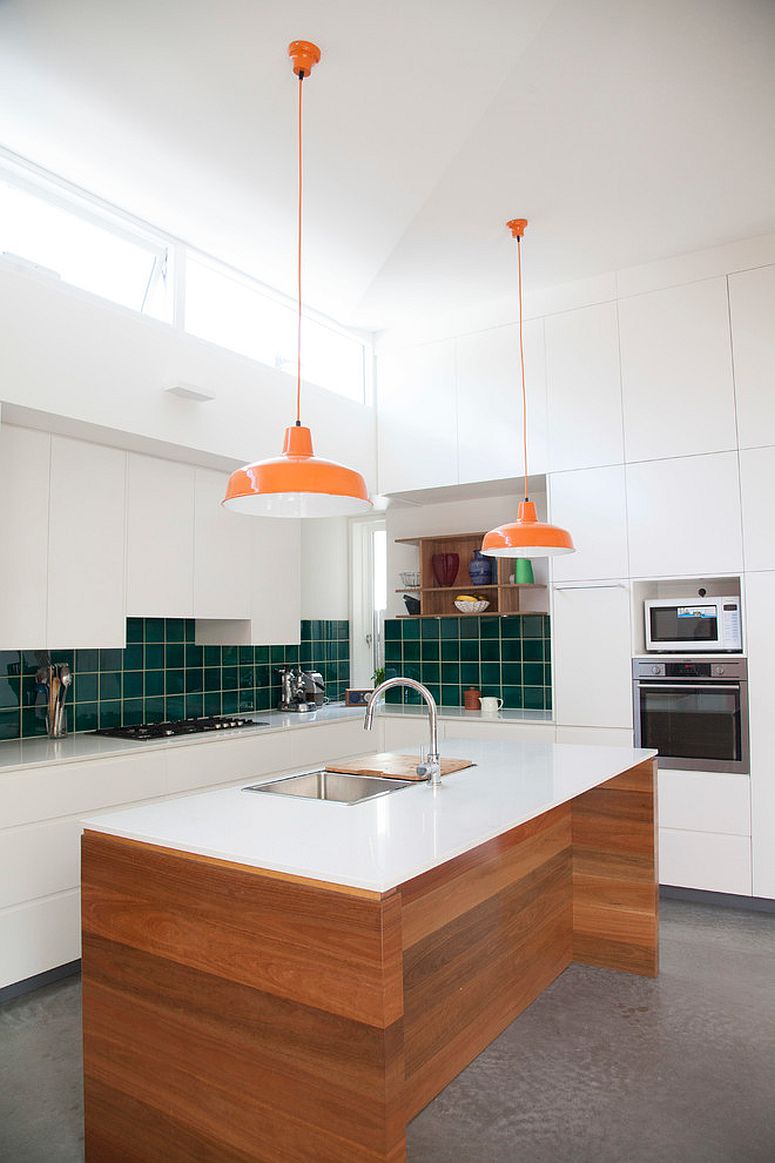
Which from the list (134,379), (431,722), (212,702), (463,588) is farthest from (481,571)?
(431,722)

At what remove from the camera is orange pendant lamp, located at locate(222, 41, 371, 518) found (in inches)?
83.0

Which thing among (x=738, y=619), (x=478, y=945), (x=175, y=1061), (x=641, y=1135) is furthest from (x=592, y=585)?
(x=175, y=1061)

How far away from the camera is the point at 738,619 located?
13.1 ft

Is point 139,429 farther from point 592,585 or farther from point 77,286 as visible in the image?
point 592,585

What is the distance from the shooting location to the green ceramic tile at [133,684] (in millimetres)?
4258

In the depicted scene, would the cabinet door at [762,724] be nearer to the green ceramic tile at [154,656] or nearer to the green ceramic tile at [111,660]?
the green ceramic tile at [154,656]

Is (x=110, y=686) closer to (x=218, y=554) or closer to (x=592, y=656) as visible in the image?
(x=218, y=554)

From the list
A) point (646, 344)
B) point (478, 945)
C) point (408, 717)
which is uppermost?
point (646, 344)

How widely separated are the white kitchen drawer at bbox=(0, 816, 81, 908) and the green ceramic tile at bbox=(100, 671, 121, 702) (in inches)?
37.8

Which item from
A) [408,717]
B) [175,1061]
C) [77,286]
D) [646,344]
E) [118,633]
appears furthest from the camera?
[408,717]

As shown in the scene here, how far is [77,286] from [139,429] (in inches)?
25.7

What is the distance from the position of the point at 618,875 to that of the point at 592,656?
4.52 feet

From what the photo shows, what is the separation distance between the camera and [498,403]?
4.80 m

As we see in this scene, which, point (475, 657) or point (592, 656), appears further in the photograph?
point (475, 657)
